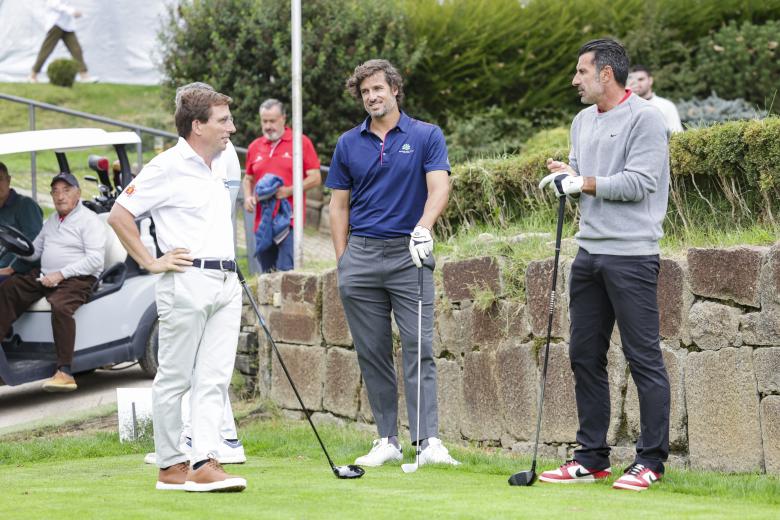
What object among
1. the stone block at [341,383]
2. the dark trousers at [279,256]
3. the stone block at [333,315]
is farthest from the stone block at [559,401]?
the dark trousers at [279,256]

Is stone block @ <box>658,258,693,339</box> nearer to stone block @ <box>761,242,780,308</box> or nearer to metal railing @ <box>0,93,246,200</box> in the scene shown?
stone block @ <box>761,242,780,308</box>

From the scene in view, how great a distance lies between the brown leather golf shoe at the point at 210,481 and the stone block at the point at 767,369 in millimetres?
2566

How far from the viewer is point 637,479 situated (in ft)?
19.3

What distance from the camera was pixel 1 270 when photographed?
10.3 metres

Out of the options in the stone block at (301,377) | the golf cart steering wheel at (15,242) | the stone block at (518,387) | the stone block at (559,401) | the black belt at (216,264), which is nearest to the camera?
the black belt at (216,264)

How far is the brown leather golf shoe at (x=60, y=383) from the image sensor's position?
32.7 feet

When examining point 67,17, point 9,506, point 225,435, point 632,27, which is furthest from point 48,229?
point 67,17

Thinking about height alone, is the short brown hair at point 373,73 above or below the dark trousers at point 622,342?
above

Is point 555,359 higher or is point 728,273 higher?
point 728,273

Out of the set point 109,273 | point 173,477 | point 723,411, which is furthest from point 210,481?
point 109,273

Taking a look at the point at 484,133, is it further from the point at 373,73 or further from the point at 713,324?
the point at 713,324

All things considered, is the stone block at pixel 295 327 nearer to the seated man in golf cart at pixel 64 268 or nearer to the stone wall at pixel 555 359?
the stone wall at pixel 555 359

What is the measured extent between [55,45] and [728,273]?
1650cm

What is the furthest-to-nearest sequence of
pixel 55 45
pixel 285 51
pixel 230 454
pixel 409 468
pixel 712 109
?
pixel 55 45 < pixel 285 51 < pixel 712 109 < pixel 230 454 < pixel 409 468
